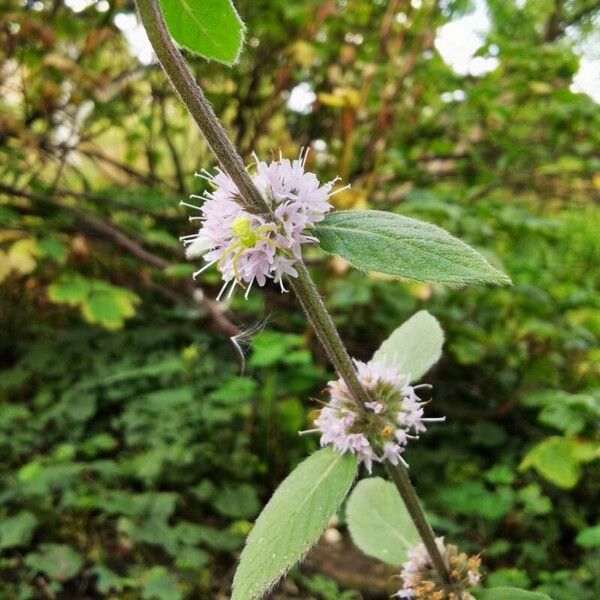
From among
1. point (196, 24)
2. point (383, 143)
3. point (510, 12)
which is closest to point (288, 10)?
point (383, 143)

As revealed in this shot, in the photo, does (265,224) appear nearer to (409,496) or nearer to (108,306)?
(409,496)

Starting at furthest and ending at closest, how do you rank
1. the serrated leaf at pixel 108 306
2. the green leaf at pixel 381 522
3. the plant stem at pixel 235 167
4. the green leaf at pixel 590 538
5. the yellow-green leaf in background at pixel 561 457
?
the serrated leaf at pixel 108 306, the yellow-green leaf in background at pixel 561 457, the green leaf at pixel 590 538, the green leaf at pixel 381 522, the plant stem at pixel 235 167

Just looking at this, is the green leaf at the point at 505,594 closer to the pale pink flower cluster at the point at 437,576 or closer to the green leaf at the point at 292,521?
the pale pink flower cluster at the point at 437,576

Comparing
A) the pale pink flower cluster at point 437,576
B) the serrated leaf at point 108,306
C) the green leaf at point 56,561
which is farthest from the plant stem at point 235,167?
the serrated leaf at point 108,306

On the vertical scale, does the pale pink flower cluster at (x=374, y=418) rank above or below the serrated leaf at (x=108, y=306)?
below

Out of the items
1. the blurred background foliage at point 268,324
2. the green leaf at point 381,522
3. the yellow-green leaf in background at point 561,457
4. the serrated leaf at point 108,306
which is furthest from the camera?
the serrated leaf at point 108,306

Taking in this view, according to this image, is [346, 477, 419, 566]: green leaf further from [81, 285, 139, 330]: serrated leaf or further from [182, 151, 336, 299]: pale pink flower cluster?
[81, 285, 139, 330]: serrated leaf

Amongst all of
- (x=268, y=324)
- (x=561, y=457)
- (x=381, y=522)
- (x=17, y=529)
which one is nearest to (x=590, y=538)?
(x=561, y=457)

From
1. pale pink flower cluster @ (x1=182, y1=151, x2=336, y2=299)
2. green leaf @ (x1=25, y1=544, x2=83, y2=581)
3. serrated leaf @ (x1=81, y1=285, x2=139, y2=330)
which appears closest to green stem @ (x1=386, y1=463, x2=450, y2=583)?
pale pink flower cluster @ (x1=182, y1=151, x2=336, y2=299)
